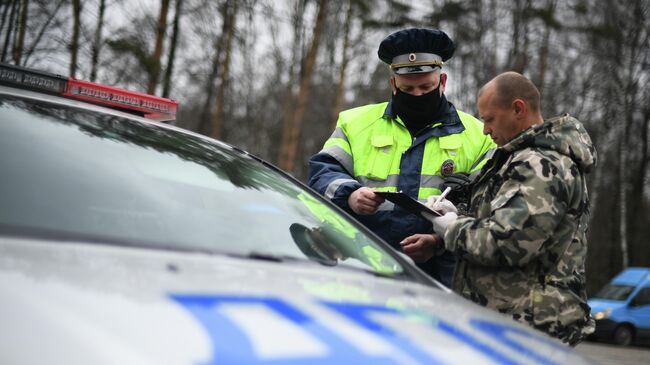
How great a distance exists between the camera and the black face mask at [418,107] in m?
3.02

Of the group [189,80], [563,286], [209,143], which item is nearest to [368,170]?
[209,143]

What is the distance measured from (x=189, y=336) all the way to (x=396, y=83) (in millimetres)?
2014

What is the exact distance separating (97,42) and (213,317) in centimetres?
963

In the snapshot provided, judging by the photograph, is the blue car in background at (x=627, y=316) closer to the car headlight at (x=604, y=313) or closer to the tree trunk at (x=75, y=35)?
the car headlight at (x=604, y=313)

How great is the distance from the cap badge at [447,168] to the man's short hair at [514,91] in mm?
484

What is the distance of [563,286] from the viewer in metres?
2.31

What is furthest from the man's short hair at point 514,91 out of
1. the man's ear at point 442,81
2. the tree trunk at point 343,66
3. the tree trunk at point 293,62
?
the tree trunk at point 343,66

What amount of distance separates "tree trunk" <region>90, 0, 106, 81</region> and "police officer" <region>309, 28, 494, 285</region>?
7384 millimetres

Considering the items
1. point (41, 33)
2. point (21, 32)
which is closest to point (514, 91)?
point (21, 32)

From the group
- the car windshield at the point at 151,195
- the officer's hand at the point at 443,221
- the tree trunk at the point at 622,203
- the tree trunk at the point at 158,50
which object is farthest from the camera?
the tree trunk at the point at 622,203

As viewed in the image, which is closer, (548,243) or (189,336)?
(189,336)

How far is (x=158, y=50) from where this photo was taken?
1058cm

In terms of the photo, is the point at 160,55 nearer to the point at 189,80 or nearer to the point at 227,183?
the point at 189,80

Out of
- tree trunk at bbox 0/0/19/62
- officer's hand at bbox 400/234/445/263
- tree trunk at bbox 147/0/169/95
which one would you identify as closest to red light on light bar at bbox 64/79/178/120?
officer's hand at bbox 400/234/445/263
